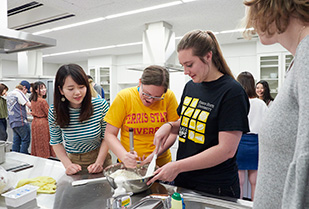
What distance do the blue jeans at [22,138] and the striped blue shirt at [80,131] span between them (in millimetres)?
3117

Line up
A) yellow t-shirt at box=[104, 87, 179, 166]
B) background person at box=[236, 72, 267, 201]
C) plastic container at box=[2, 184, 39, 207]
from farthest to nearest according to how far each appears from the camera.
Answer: background person at box=[236, 72, 267, 201] < yellow t-shirt at box=[104, 87, 179, 166] < plastic container at box=[2, 184, 39, 207]

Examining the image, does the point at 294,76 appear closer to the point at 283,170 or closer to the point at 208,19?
the point at 283,170

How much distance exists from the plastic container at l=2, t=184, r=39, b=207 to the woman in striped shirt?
308 mm

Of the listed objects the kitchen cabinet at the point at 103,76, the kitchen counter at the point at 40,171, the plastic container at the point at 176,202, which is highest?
the kitchen cabinet at the point at 103,76

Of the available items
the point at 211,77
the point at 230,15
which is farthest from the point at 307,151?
the point at 230,15

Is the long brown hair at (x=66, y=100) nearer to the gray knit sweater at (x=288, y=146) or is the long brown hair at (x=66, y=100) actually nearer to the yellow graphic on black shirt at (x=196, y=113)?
the yellow graphic on black shirt at (x=196, y=113)

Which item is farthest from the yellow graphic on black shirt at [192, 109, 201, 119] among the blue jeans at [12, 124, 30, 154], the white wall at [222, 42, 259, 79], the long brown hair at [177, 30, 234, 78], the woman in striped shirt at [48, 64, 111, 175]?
the white wall at [222, 42, 259, 79]

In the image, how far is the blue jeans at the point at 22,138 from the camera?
3992 millimetres

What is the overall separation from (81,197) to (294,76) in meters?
0.98

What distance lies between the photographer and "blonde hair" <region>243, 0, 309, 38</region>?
1.50 feet

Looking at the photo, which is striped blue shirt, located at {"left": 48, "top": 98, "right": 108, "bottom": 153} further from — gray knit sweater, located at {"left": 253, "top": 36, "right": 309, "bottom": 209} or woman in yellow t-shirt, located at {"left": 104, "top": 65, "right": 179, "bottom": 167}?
gray knit sweater, located at {"left": 253, "top": 36, "right": 309, "bottom": 209}

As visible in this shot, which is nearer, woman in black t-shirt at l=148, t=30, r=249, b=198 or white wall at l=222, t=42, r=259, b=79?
woman in black t-shirt at l=148, t=30, r=249, b=198

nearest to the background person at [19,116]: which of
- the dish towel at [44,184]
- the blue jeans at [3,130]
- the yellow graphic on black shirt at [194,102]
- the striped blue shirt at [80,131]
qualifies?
the blue jeans at [3,130]

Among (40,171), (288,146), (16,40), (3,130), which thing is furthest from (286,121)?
(3,130)
